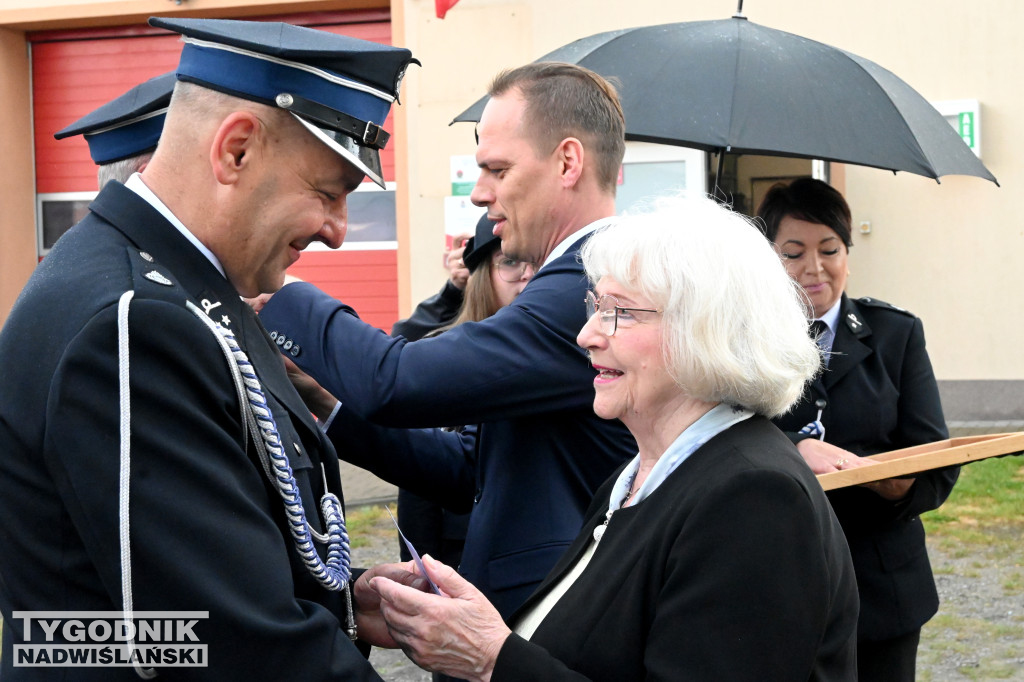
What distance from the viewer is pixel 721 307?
186 cm

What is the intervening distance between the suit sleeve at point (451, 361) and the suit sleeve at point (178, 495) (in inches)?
25.6

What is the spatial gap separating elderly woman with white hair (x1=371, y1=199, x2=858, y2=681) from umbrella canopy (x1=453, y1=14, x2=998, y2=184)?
1167 millimetres

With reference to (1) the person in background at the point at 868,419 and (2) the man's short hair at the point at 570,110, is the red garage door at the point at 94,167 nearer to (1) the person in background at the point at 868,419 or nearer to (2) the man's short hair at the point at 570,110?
(1) the person in background at the point at 868,419

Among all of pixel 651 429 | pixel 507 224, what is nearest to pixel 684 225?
pixel 651 429

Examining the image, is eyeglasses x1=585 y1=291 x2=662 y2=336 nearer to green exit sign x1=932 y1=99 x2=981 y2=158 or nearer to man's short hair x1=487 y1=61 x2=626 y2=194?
man's short hair x1=487 y1=61 x2=626 y2=194

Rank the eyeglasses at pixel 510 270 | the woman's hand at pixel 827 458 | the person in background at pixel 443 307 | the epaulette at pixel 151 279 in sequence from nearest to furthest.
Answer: the epaulette at pixel 151 279 → the woman's hand at pixel 827 458 → the eyeglasses at pixel 510 270 → the person in background at pixel 443 307

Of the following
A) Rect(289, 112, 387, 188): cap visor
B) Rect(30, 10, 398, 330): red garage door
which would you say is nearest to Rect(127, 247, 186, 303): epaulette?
Rect(289, 112, 387, 188): cap visor

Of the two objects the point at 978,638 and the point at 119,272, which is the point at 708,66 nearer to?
the point at 119,272

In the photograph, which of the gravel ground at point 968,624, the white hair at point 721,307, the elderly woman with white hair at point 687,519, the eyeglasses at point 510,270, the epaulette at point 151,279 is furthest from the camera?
the gravel ground at point 968,624

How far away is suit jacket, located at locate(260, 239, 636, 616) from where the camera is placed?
2186mm

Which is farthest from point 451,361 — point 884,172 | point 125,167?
point 884,172

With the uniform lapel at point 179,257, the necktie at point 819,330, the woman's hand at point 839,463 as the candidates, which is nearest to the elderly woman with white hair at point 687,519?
the uniform lapel at point 179,257

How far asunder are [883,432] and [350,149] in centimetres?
193

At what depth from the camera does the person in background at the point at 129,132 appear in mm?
2254
